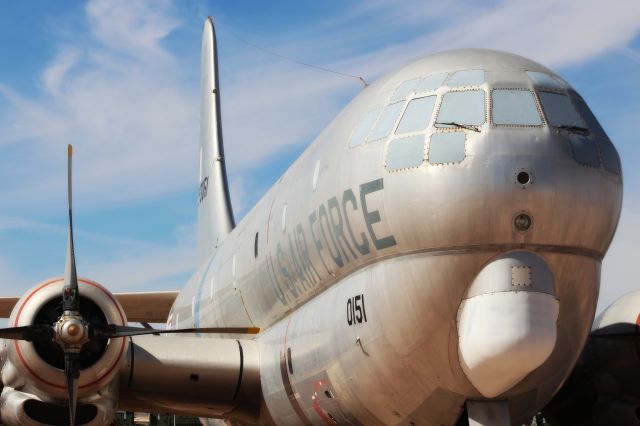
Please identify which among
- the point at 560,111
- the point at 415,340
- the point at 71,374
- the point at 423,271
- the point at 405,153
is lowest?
the point at 415,340

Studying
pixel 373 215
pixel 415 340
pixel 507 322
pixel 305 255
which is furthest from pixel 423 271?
pixel 305 255

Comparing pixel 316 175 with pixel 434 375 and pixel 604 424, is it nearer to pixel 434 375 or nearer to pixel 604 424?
pixel 434 375

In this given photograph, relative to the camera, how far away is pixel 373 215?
773 cm

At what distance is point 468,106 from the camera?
760cm

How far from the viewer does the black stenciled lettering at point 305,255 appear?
9367mm

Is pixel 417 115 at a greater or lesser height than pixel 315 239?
greater

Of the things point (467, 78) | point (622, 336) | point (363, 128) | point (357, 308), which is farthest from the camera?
point (622, 336)

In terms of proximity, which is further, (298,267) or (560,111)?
(298,267)

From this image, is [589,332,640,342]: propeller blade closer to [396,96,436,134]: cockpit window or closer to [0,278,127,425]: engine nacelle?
[396,96,436,134]: cockpit window

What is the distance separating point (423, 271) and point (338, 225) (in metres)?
1.40

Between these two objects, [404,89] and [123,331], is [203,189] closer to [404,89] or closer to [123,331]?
[123,331]

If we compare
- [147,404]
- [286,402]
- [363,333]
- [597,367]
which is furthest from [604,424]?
[147,404]

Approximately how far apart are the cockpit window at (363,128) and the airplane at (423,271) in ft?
0.07

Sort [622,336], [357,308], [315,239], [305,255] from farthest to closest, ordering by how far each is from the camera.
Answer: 1. [622,336]
2. [305,255]
3. [315,239]
4. [357,308]
